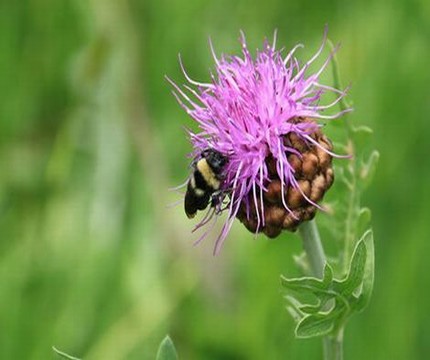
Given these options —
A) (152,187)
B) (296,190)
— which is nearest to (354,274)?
(296,190)

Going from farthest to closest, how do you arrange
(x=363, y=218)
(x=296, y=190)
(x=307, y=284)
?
(x=363, y=218), (x=296, y=190), (x=307, y=284)

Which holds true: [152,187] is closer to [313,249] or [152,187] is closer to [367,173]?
[367,173]

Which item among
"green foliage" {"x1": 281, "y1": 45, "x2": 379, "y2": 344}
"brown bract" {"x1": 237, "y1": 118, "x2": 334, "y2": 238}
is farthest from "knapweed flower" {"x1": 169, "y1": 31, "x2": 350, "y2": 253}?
"green foliage" {"x1": 281, "y1": 45, "x2": 379, "y2": 344}

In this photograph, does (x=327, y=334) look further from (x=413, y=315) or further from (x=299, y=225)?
(x=413, y=315)

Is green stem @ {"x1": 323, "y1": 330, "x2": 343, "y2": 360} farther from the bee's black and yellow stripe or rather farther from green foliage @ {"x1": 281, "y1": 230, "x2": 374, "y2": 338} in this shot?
the bee's black and yellow stripe

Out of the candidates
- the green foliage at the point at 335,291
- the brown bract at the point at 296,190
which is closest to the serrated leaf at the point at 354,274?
the green foliage at the point at 335,291

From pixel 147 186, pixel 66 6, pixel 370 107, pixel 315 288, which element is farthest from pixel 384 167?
pixel 315 288

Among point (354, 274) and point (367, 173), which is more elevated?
point (367, 173)
